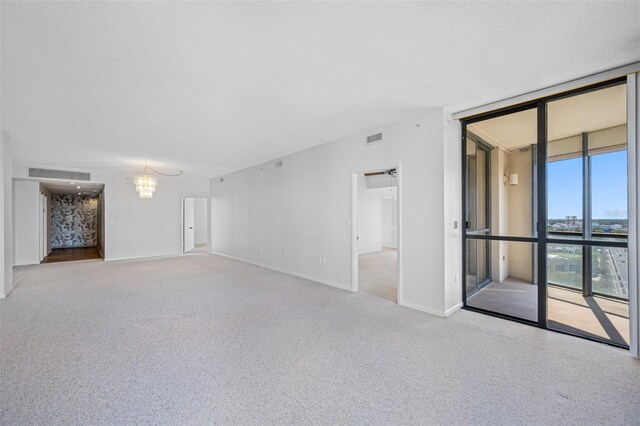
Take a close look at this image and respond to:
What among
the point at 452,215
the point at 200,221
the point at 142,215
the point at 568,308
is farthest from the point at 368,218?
the point at 200,221

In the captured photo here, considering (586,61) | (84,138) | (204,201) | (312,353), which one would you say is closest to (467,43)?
(586,61)

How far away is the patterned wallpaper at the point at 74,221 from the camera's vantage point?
36.3 ft

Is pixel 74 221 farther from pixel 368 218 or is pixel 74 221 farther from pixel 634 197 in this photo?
pixel 634 197

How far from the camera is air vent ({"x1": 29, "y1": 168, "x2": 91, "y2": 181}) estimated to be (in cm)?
707

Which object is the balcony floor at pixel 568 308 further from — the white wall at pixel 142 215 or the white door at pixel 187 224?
the white wall at pixel 142 215

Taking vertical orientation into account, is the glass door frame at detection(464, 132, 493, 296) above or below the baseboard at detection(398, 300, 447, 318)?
above

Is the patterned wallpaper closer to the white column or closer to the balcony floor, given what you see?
the balcony floor

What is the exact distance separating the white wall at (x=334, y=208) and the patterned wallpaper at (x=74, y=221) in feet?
26.7

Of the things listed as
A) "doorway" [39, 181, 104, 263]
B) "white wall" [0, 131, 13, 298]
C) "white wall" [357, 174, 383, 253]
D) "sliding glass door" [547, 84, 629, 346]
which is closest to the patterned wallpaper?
"doorway" [39, 181, 104, 263]

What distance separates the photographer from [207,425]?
1692 millimetres

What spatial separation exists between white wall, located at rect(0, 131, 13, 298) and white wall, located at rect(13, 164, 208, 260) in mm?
3531

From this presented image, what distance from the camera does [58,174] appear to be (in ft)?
24.3

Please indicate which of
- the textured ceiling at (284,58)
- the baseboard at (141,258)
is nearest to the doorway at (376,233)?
the textured ceiling at (284,58)

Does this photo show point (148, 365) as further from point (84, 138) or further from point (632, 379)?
point (84, 138)
